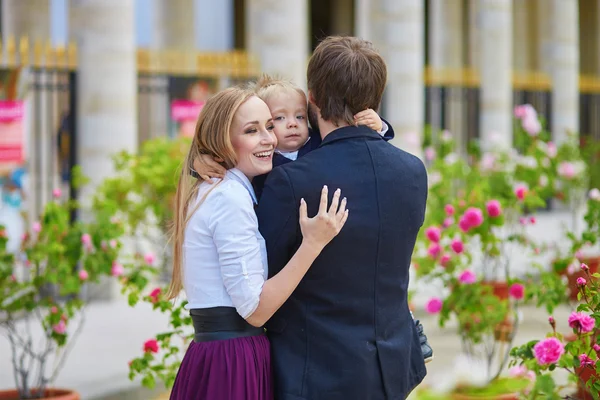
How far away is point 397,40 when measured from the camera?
53.0 ft

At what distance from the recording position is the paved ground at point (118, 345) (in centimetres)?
718

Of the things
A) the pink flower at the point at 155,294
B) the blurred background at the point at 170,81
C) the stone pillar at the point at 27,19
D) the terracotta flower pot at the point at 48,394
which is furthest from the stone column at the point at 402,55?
the pink flower at the point at 155,294

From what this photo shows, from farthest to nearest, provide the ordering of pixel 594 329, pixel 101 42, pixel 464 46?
1. pixel 464 46
2. pixel 101 42
3. pixel 594 329

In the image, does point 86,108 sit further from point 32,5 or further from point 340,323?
point 340,323

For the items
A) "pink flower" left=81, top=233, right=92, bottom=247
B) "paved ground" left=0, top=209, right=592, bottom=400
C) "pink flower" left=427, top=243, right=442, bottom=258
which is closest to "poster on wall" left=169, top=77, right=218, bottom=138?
"paved ground" left=0, top=209, right=592, bottom=400

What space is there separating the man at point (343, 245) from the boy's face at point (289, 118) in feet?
0.67

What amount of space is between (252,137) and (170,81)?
11.1 m

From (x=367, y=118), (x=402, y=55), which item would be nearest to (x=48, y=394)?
(x=367, y=118)

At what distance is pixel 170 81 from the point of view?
14.2 m

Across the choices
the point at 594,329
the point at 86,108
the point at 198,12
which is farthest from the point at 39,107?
the point at 198,12

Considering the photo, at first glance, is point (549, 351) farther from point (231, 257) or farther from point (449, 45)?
point (449, 45)

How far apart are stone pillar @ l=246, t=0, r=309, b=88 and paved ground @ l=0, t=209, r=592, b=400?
Answer: 13.5 ft

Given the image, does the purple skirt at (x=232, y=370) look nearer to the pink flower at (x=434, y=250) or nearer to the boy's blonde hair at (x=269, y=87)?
the boy's blonde hair at (x=269, y=87)

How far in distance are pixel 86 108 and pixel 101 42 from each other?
2.39 ft
